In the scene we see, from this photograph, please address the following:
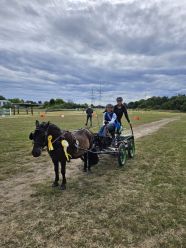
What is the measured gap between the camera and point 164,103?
5600 inches

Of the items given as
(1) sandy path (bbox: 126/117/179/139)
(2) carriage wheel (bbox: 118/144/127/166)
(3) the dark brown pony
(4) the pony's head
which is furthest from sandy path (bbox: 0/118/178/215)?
(1) sandy path (bbox: 126/117/179/139)

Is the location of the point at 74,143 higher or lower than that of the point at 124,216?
higher

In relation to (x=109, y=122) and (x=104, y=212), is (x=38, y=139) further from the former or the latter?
(x=109, y=122)

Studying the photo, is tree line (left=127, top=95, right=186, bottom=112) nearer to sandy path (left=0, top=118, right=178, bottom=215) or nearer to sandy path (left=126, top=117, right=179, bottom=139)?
sandy path (left=126, top=117, right=179, bottom=139)

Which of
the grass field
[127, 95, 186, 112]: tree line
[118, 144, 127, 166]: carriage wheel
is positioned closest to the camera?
the grass field

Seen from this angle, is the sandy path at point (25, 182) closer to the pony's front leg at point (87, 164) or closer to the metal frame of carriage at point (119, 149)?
the pony's front leg at point (87, 164)

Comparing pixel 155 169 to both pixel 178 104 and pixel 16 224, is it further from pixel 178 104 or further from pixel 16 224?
pixel 178 104

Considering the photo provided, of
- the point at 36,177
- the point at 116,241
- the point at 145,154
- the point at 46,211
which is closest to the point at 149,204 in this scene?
the point at 116,241

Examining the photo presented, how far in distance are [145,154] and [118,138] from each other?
8.05 ft

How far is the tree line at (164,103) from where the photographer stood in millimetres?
128375

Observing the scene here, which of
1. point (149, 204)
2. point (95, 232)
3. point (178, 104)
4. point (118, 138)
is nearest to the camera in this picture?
point (95, 232)

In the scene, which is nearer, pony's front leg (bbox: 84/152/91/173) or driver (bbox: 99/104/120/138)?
pony's front leg (bbox: 84/152/91/173)

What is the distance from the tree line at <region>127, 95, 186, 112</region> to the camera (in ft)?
421

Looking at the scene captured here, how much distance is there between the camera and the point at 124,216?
181 inches
